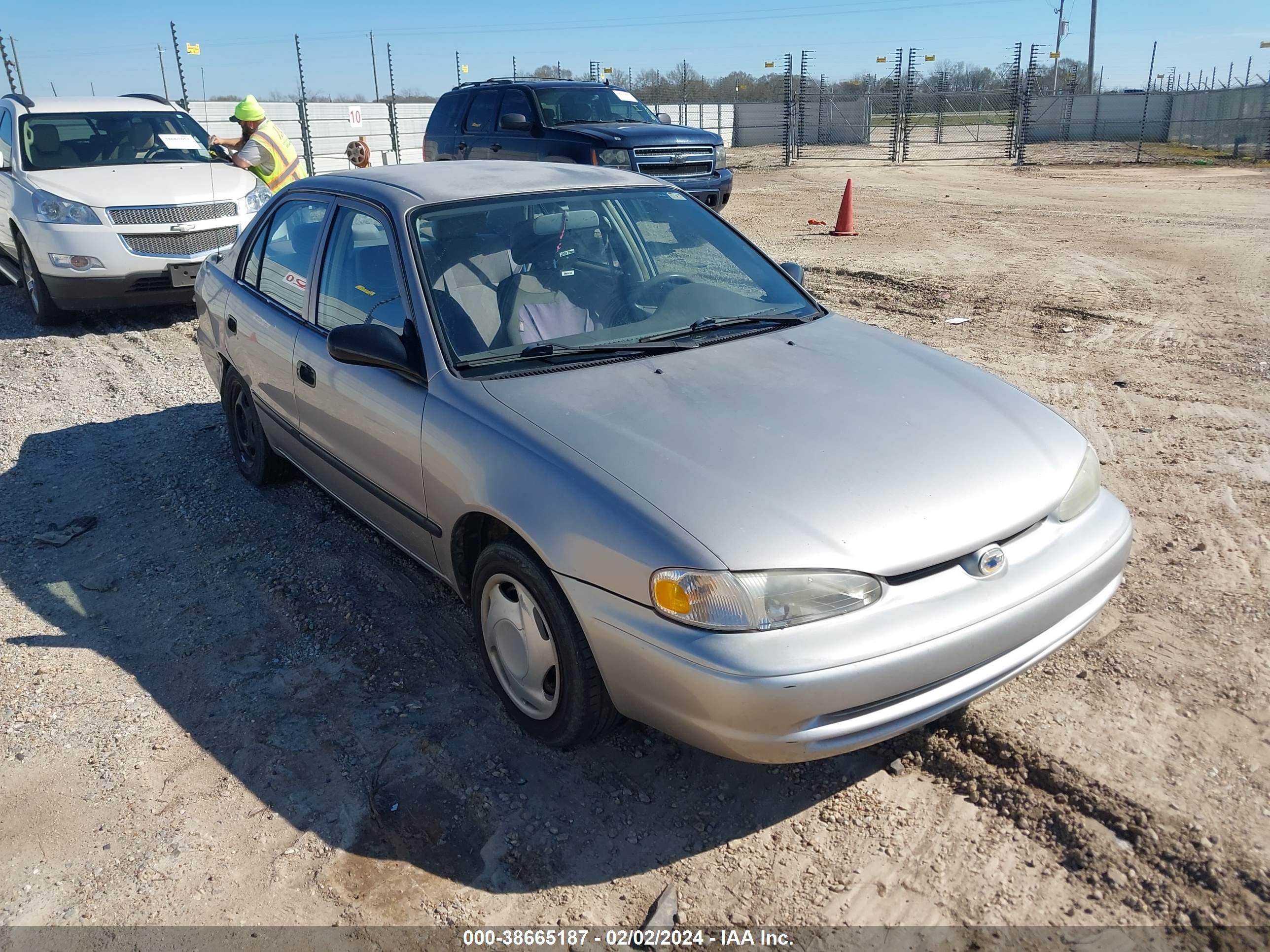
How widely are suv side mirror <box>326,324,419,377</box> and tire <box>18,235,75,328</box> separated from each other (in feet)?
21.7

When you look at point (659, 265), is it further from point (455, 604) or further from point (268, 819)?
point (268, 819)

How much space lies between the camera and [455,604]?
4.05 metres

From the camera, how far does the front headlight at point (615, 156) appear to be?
12.3m

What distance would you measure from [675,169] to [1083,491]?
35.0ft

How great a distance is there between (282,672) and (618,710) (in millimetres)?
1510

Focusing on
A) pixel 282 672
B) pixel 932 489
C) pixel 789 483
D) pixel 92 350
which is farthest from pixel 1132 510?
pixel 92 350

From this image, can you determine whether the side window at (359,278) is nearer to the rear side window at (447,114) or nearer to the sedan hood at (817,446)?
the sedan hood at (817,446)

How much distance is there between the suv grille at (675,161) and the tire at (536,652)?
9.88 m

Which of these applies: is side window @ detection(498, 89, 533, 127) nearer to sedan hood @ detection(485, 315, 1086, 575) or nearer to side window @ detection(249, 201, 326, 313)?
side window @ detection(249, 201, 326, 313)

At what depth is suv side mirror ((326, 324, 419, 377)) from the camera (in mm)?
3377

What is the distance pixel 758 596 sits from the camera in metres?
2.46

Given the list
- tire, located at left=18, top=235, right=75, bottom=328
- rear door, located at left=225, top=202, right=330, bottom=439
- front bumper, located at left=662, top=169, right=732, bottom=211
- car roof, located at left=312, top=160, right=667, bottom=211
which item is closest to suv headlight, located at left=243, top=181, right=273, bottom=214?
tire, located at left=18, top=235, right=75, bottom=328

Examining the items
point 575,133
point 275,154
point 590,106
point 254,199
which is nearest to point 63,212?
point 254,199

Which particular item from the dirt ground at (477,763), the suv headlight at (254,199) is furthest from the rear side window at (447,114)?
the dirt ground at (477,763)
